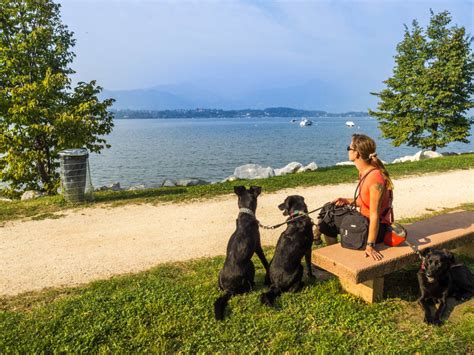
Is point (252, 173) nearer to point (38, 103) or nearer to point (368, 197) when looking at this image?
point (38, 103)

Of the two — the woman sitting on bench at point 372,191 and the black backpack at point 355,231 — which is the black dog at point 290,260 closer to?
the black backpack at point 355,231

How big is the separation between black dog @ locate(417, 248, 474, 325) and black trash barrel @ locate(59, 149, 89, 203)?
1031 cm

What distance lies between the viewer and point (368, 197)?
4500mm

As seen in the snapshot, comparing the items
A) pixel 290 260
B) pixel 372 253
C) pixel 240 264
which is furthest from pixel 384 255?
pixel 240 264

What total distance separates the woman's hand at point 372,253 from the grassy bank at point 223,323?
30.8 inches

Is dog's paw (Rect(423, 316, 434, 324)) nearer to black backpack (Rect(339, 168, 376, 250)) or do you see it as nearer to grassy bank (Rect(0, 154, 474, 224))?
black backpack (Rect(339, 168, 376, 250))

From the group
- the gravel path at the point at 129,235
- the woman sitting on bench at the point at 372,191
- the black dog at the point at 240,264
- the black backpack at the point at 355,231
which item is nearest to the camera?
the woman sitting on bench at the point at 372,191

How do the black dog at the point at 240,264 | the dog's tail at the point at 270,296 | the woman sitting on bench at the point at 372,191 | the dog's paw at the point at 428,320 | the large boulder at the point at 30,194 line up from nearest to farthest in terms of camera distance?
the dog's paw at the point at 428,320 < the woman sitting on bench at the point at 372,191 < the dog's tail at the point at 270,296 < the black dog at the point at 240,264 < the large boulder at the point at 30,194

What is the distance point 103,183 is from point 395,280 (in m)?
23.6

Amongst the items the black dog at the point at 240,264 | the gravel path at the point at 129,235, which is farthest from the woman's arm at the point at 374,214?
the gravel path at the point at 129,235

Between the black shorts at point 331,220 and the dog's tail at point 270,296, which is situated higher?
the black shorts at point 331,220

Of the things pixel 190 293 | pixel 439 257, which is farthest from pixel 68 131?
pixel 439 257

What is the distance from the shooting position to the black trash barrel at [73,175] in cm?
1115

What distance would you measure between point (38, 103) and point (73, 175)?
10.6 ft
